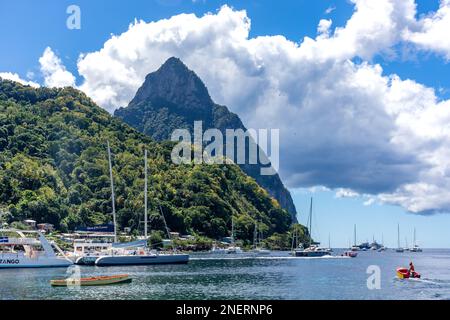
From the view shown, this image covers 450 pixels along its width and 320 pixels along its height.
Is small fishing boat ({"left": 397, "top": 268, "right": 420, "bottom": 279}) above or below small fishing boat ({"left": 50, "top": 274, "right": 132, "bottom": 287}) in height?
below

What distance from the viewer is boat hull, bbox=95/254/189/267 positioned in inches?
4009

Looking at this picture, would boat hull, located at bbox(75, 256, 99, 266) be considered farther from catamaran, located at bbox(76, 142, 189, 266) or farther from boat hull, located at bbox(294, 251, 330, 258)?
boat hull, located at bbox(294, 251, 330, 258)

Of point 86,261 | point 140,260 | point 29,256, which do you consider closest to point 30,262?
point 29,256

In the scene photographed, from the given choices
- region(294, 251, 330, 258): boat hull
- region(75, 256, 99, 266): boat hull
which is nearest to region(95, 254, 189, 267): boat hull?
region(75, 256, 99, 266): boat hull

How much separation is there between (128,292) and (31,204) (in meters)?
101

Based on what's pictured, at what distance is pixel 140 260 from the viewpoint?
348 ft

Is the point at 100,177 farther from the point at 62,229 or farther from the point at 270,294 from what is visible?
the point at 270,294

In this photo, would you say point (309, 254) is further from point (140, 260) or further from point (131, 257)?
point (131, 257)

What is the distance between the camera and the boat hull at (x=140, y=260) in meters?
102

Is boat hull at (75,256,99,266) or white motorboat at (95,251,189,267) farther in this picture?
boat hull at (75,256,99,266)
